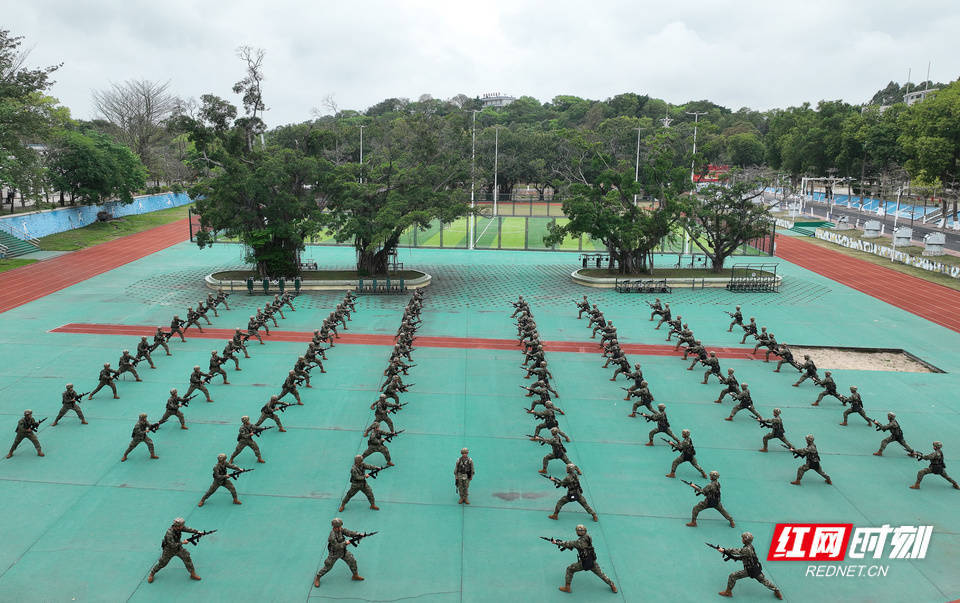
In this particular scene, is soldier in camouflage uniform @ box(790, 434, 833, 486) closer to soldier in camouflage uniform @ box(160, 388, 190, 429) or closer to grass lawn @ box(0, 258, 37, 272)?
soldier in camouflage uniform @ box(160, 388, 190, 429)

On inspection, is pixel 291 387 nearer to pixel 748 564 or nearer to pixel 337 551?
pixel 337 551

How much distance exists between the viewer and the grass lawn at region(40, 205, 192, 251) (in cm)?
4103

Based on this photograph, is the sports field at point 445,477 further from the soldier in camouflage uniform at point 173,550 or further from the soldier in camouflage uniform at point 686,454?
the soldier in camouflage uniform at point 686,454

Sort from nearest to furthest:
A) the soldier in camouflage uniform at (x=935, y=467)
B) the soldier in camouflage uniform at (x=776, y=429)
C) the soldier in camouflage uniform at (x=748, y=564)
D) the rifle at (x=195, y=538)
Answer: the soldier in camouflage uniform at (x=748, y=564)
the rifle at (x=195, y=538)
the soldier in camouflage uniform at (x=935, y=467)
the soldier in camouflage uniform at (x=776, y=429)

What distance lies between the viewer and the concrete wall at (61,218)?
133 feet

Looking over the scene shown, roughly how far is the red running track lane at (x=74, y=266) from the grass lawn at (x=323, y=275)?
6.65m

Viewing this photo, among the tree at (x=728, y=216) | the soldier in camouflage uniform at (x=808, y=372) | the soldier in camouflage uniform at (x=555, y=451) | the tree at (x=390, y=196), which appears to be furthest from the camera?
the tree at (x=728, y=216)

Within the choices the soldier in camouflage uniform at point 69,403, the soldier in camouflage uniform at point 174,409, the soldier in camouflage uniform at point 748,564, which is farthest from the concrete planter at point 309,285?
the soldier in camouflage uniform at point 748,564

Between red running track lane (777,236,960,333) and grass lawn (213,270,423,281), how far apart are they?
2194cm

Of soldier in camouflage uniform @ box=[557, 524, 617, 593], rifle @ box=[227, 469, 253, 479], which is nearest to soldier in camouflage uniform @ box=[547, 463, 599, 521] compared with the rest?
soldier in camouflage uniform @ box=[557, 524, 617, 593]

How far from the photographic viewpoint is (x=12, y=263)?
3456 centimetres

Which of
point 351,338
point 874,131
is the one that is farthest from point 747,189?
point 874,131

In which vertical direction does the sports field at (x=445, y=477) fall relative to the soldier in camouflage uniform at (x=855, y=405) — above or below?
below

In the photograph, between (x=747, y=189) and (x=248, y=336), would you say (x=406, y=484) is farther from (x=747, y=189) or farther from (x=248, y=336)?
(x=747, y=189)
